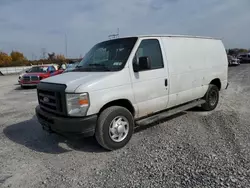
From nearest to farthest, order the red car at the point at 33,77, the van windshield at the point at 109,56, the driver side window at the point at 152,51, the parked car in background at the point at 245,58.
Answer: the van windshield at the point at 109,56
the driver side window at the point at 152,51
the red car at the point at 33,77
the parked car in background at the point at 245,58

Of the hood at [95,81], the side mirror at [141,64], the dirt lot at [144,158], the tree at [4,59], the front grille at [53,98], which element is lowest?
the dirt lot at [144,158]

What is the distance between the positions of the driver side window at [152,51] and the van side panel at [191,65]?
224 millimetres

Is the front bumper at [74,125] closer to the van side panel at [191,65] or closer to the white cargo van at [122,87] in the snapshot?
the white cargo van at [122,87]

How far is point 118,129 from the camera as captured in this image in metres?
4.01

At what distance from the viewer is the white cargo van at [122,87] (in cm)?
358

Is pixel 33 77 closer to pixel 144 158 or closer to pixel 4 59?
pixel 144 158

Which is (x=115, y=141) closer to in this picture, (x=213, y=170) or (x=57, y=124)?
(x=57, y=124)

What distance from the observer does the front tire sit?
12.4ft

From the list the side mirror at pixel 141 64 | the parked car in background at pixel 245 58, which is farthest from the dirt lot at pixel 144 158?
the parked car in background at pixel 245 58

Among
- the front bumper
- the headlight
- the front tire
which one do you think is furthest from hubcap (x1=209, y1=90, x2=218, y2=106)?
the headlight

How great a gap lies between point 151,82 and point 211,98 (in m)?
2.80

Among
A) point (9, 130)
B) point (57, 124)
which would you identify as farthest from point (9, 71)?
point (57, 124)

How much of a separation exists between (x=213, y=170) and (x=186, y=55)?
3.00 m

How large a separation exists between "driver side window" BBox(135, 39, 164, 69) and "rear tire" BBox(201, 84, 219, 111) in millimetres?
2249
